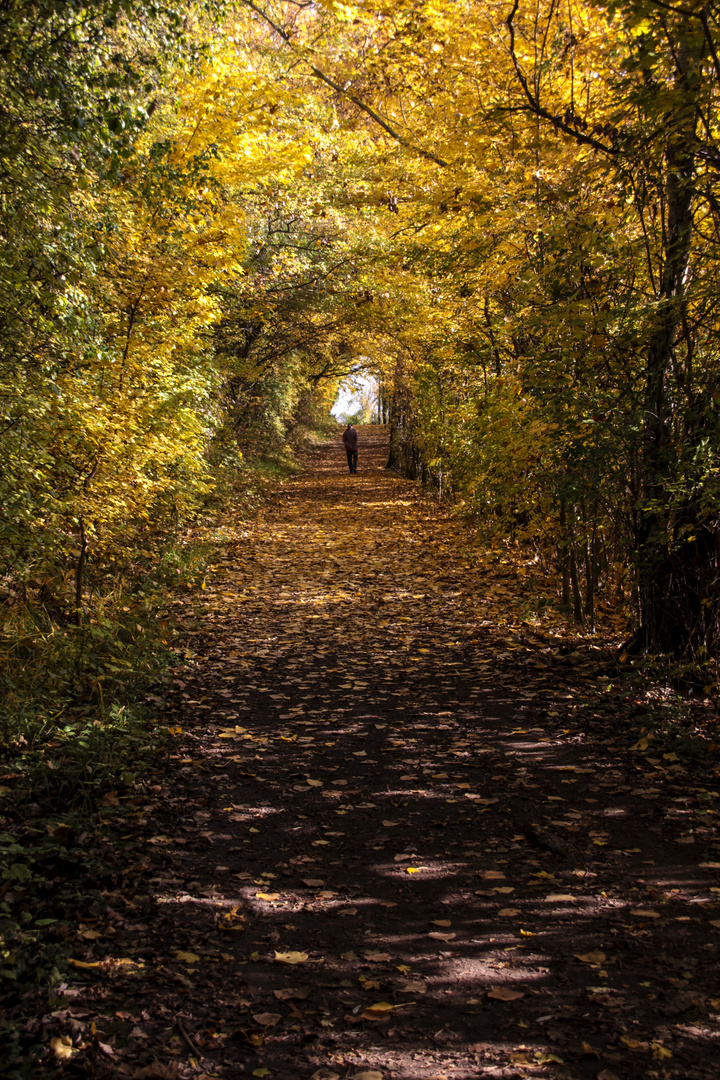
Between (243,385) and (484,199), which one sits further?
(243,385)

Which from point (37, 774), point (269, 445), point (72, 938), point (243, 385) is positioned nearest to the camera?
point (72, 938)

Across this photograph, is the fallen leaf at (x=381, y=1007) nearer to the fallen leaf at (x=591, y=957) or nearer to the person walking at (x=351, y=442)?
the fallen leaf at (x=591, y=957)

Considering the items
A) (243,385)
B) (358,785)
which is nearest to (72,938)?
(358,785)

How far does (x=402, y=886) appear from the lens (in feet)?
12.4

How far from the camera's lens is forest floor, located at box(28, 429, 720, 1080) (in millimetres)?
2732

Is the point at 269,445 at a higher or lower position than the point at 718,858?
higher

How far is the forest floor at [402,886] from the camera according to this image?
273 centimetres

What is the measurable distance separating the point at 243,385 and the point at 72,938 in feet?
57.7

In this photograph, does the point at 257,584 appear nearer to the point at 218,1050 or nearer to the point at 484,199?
the point at 484,199

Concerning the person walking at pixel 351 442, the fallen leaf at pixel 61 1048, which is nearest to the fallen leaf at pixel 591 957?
the fallen leaf at pixel 61 1048

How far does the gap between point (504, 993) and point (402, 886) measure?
Result: 0.88m

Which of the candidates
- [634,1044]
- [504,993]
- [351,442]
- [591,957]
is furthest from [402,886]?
[351,442]

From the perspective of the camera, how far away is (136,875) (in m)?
3.79

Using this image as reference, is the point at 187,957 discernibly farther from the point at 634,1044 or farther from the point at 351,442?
the point at 351,442
